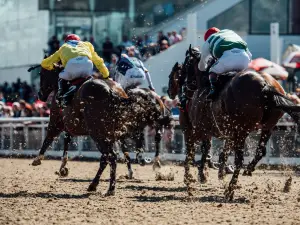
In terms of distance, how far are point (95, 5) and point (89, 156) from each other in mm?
8891

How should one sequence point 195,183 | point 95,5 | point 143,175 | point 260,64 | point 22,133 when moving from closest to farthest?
1. point 195,183
2. point 143,175
3. point 260,64
4. point 22,133
5. point 95,5

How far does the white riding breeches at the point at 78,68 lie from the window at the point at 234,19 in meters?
13.4

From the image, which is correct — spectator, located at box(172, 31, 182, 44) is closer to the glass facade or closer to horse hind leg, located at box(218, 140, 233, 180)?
the glass facade

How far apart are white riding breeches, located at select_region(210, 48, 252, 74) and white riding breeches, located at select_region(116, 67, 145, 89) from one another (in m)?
A: 3.96

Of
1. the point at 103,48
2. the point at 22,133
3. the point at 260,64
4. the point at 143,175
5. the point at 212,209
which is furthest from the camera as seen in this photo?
the point at 103,48

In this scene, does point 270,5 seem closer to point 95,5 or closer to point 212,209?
point 95,5

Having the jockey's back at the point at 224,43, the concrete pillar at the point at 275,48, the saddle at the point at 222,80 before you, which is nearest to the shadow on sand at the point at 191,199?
the saddle at the point at 222,80

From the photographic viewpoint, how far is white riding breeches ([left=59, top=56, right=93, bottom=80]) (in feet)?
34.0

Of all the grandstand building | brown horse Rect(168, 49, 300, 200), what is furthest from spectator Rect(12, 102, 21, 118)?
brown horse Rect(168, 49, 300, 200)

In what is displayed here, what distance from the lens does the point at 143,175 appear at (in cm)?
1340

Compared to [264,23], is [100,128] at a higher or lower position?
lower

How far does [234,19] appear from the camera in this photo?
23.6 meters

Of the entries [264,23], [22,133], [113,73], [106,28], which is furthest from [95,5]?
[113,73]

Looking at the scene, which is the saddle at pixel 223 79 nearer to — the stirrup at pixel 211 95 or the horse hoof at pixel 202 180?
the stirrup at pixel 211 95
